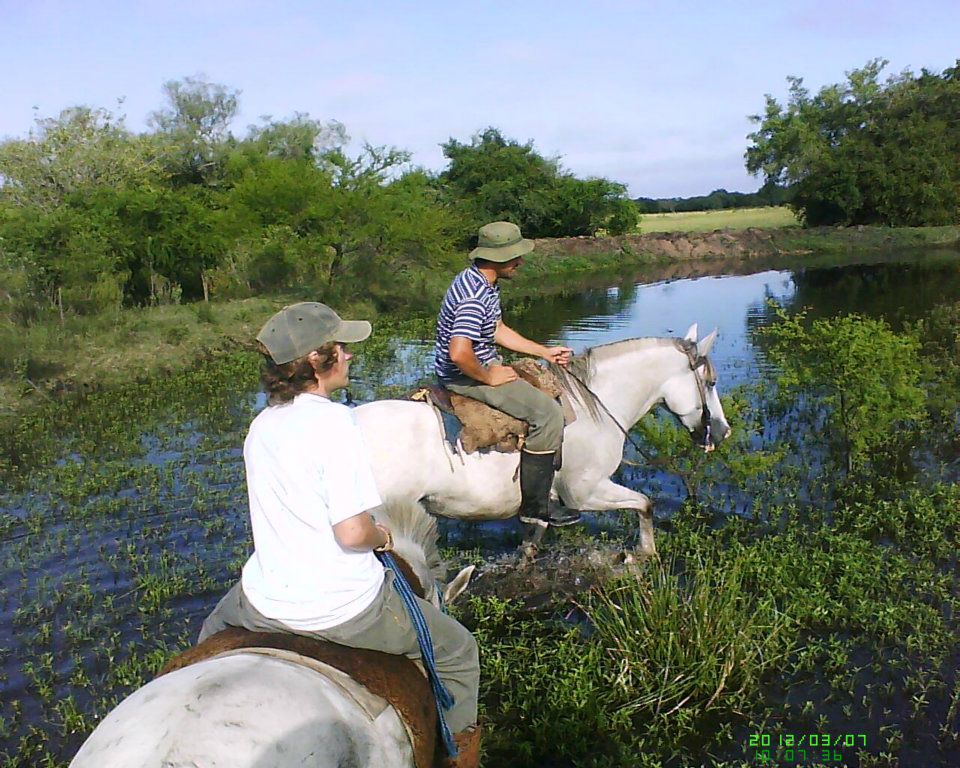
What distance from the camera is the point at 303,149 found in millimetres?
48688

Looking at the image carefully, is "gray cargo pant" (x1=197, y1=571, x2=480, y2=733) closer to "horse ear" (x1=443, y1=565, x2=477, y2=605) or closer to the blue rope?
the blue rope

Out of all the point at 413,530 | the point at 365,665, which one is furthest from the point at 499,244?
the point at 365,665

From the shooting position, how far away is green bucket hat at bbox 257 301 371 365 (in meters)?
2.75

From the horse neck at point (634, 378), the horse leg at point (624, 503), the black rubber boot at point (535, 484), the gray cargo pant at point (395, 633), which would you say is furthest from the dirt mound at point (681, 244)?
the gray cargo pant at point (395, 633)

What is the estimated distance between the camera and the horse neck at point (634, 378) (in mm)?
6652

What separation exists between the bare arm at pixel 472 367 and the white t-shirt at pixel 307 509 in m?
2.69

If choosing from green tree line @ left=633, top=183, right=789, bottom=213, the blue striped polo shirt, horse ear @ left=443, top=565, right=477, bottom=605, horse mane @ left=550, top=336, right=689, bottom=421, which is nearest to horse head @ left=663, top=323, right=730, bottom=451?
horse mane @ left=550, top=336, right=689, bottom=421

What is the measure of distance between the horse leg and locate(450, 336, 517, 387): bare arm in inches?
55.0

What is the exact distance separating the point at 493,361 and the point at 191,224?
67.9 feet

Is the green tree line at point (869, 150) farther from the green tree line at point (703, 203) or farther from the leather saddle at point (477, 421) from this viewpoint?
the leather saddle at point (477, 421)

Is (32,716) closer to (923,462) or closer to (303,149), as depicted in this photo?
(923,462)

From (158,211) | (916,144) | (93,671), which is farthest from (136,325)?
(916,144)

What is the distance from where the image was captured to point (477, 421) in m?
5.76

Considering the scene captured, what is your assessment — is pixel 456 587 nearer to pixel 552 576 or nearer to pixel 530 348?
pixel 552 576
